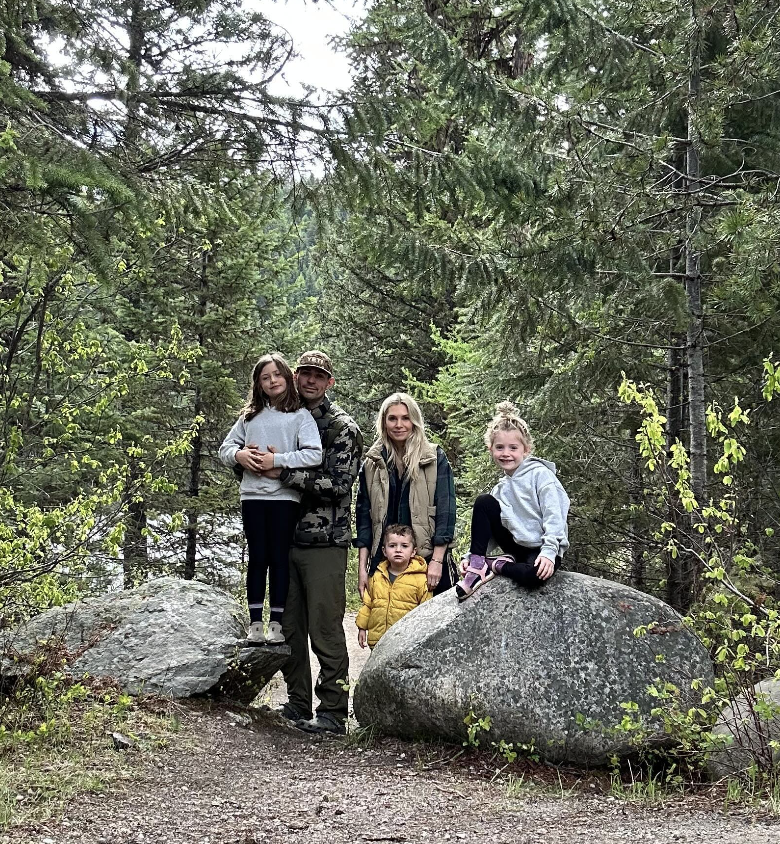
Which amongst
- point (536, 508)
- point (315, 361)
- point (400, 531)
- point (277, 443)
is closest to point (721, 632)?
point (536, 508)

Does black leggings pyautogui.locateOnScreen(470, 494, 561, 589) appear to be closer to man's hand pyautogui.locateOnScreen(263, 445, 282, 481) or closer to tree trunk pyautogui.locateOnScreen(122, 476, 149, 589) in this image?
man's hand pyautogui.locateOnScreen(263, 445, 282, 481)

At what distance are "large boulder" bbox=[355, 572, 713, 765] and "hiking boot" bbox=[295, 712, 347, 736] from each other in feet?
1.87

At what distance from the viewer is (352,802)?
4.61m

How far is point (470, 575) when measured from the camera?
5.75m

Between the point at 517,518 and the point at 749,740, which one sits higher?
the point at 517,518

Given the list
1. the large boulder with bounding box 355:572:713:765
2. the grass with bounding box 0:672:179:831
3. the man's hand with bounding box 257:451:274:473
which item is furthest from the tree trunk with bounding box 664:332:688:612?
the grass with bounding box 0:672:179:831

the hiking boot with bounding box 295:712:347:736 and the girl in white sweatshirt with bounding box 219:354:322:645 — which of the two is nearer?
the girl in white sweatshirt with bounding box 219:354:322:645

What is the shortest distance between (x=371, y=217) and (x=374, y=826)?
4.82 metres

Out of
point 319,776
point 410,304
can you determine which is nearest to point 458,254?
point 319,776

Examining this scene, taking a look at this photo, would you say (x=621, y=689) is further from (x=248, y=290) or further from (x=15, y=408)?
(x=248, y=290)

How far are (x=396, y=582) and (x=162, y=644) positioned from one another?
1857mm

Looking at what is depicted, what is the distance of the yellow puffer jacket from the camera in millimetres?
6512

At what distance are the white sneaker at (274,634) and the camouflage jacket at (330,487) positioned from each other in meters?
0.61

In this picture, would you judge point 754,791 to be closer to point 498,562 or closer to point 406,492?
point 498,562
